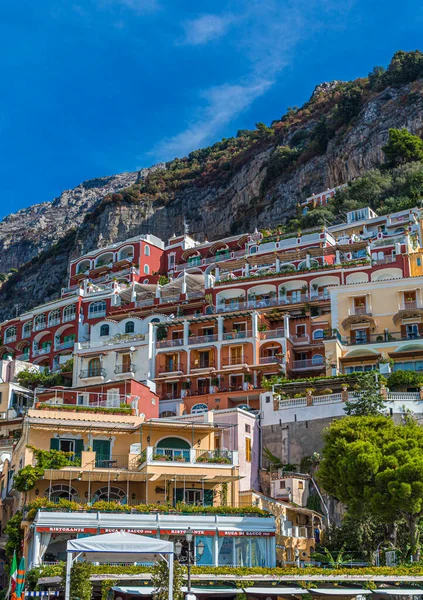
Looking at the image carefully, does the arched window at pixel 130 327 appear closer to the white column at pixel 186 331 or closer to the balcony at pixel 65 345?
the white column at pixel 186 331

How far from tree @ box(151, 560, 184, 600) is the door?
12.7m

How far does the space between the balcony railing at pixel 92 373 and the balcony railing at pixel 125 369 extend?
103 cm

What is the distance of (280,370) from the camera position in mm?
56312

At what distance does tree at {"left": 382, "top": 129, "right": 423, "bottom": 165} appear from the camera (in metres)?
96.8

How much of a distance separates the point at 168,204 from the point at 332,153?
26281 millimetres

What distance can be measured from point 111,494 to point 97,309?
3456cm

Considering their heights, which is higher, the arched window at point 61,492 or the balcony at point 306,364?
the balcony at point 306,364

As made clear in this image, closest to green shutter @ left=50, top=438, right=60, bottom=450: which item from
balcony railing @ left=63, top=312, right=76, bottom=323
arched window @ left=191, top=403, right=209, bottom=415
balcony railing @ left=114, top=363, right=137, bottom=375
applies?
arched window @ left=191, top=403, right=209, bottom=415

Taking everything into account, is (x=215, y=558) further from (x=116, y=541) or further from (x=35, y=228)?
(x=35, y=228)

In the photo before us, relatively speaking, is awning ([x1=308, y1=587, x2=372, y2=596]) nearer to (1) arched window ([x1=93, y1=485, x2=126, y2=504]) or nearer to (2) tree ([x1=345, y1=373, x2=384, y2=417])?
(1) arched window ([x1=93, y1=485, x2=126, y2=504])

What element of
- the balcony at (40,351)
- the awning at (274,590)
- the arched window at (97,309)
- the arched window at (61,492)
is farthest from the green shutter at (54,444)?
the balcony at (40,351)

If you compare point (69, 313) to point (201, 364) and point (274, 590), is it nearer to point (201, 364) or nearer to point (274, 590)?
point (201, 364)

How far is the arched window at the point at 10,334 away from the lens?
7686 cm

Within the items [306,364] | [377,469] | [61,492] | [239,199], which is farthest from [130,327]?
[239,199]
